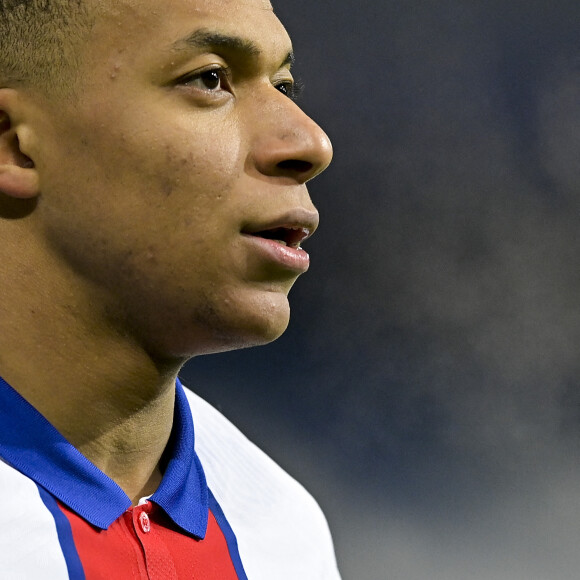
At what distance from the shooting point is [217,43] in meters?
0.79

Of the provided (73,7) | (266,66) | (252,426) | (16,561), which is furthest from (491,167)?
(16,561)

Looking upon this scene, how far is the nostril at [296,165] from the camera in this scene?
2.56 feet

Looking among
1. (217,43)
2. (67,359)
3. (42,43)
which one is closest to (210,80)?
(217,43)

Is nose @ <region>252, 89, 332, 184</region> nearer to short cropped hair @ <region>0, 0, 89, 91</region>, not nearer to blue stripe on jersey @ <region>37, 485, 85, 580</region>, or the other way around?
short cropped hair @ <region>0, 0, 89, 91</region>

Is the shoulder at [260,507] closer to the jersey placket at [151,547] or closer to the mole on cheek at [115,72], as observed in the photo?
the jersey placket at [151,547]

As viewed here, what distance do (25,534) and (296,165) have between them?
1.16 ft

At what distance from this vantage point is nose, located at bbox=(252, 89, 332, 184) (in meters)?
0.77

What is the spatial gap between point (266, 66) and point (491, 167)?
70cm

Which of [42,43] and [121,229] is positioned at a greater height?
[42,43]

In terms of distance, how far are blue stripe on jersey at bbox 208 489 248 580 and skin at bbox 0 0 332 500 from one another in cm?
17

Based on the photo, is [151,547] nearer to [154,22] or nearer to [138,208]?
[138,208]

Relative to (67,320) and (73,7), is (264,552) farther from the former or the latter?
(73,7)

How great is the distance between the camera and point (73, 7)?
791 mm

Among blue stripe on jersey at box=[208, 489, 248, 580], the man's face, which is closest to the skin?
the man's face
